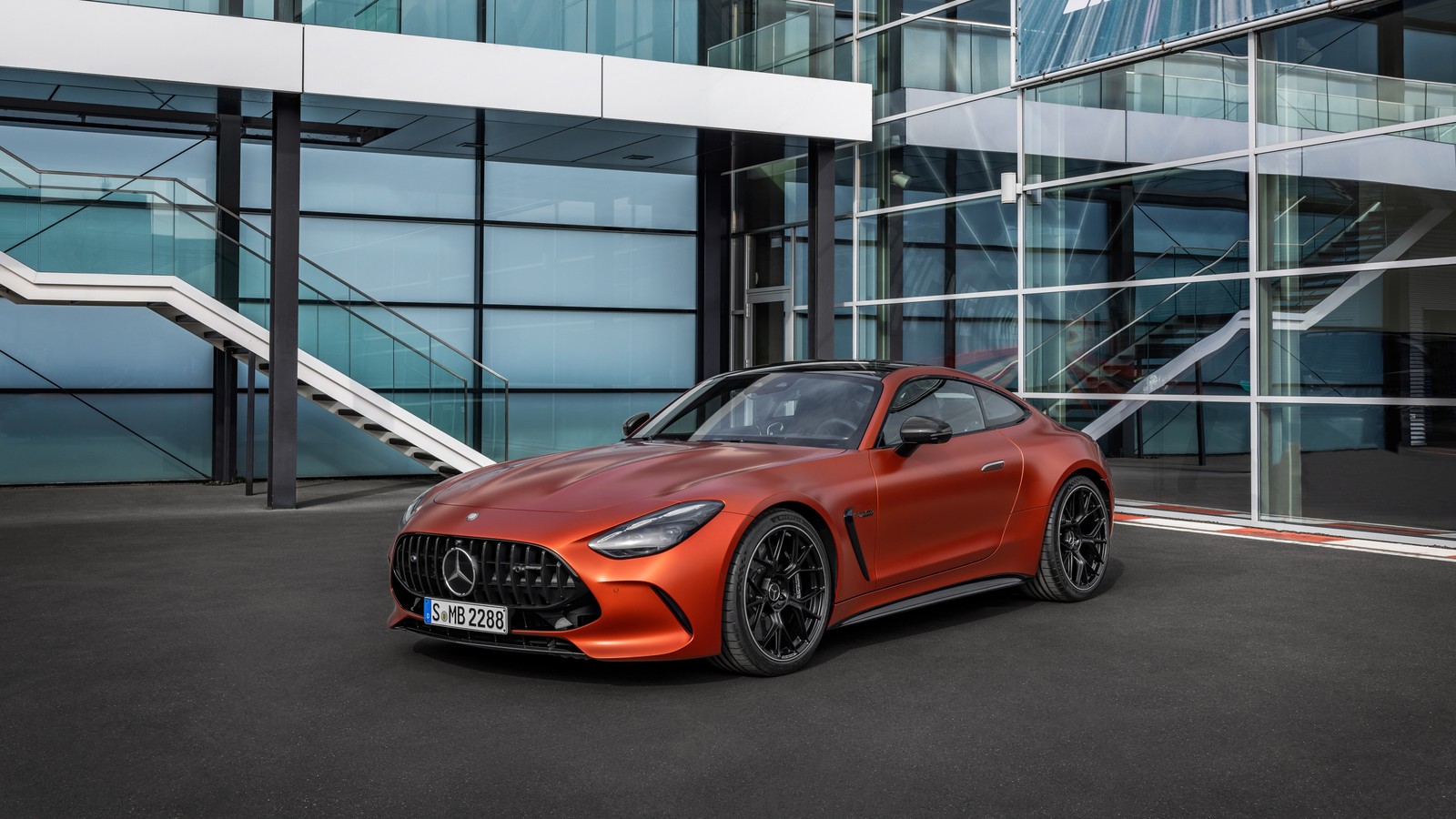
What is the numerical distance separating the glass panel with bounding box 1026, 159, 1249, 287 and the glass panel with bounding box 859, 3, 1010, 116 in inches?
76.1

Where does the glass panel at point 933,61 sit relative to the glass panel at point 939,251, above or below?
above

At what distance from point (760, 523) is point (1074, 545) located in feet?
9.11

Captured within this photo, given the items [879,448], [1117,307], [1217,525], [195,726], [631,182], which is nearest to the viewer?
[195,726]

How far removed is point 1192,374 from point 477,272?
10939 mm

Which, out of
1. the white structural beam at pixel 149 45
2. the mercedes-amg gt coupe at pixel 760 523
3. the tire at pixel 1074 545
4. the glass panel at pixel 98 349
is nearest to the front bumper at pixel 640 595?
the mercedes-amg gt coupe at pixel 760 523

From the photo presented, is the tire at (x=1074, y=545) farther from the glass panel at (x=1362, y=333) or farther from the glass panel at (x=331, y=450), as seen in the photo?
the glass panel at (x=331, y=450)

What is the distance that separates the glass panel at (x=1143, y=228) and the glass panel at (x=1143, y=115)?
0.25 m

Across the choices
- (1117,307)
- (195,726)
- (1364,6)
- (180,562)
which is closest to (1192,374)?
(1117,307)

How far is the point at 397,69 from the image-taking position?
13.5 meters

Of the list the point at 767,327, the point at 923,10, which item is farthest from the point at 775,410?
the point at 767,327

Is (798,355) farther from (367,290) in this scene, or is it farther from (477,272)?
(367,290)

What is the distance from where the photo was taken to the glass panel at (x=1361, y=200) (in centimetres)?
1075

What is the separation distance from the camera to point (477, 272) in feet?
64.0

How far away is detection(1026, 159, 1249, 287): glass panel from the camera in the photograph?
12.5 meters
